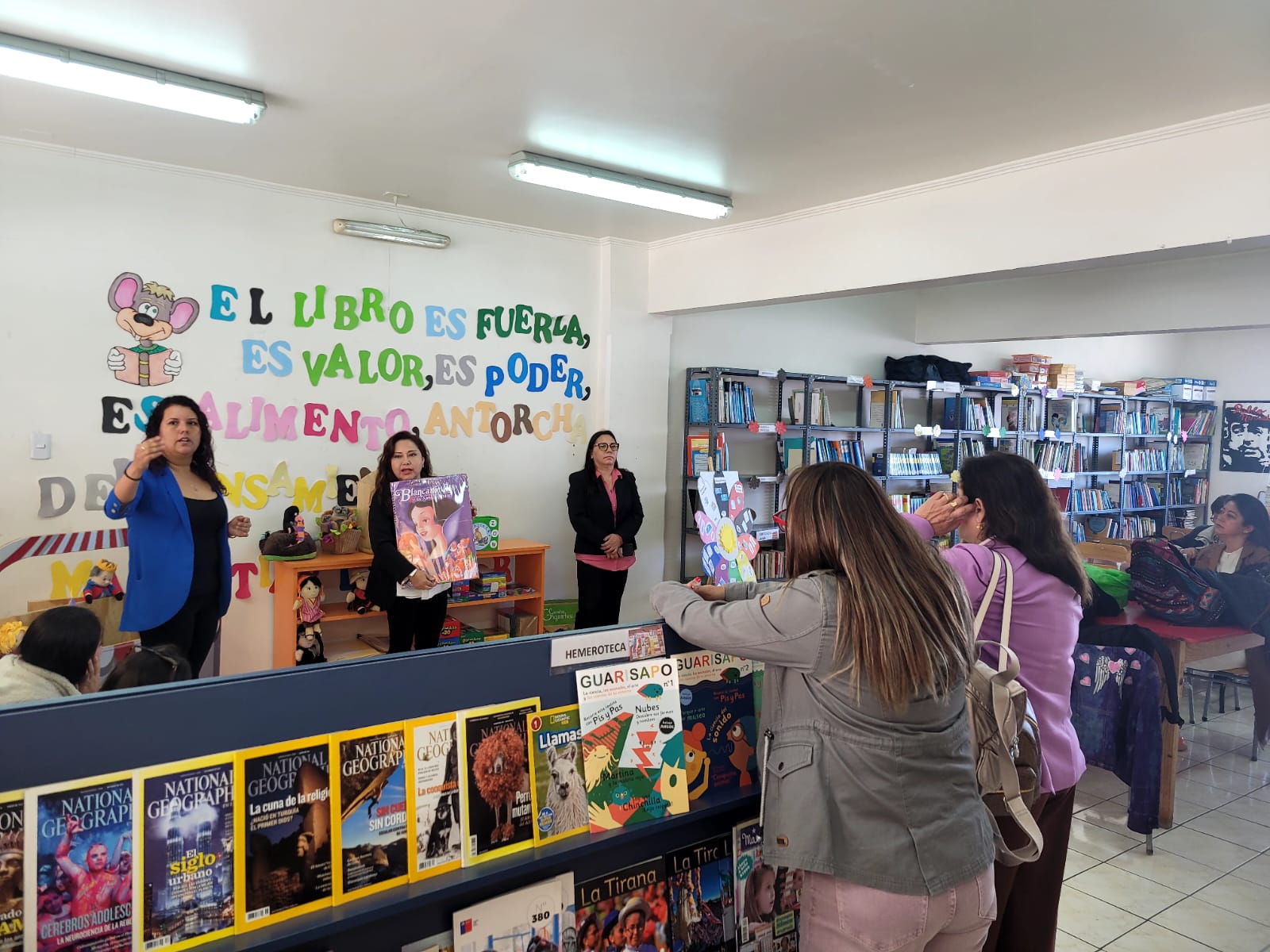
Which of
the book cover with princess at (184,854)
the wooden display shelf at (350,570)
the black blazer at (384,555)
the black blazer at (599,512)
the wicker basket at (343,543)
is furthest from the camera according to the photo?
the black blazer at (599,512)

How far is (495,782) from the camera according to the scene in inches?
65.4

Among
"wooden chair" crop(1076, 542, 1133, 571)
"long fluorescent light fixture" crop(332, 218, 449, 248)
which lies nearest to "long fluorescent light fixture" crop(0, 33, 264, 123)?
"long fluorescent light fixture" crop(332, 218, 449, 248)

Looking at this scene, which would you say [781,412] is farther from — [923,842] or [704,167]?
[923,842]

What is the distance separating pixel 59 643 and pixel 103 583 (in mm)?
2343

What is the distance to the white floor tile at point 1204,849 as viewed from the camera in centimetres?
360

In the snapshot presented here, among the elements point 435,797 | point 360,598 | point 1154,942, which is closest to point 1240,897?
point 1154,942

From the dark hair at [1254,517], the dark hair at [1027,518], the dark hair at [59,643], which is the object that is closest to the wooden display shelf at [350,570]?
the dark hair at [59,643]

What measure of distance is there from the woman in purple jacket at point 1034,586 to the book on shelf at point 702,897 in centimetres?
70

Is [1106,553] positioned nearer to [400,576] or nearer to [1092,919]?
[1092,919]

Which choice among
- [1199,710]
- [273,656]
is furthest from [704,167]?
[1199,710]

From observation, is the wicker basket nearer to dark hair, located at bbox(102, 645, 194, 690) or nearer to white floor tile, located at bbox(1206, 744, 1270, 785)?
dark hair, located at bbox(102, 645, 194, 690)

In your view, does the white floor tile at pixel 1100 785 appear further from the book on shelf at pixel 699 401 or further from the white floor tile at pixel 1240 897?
the book on shelf at pixel 699 401

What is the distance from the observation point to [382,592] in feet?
13.5

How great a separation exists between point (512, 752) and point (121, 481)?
2270 mm
